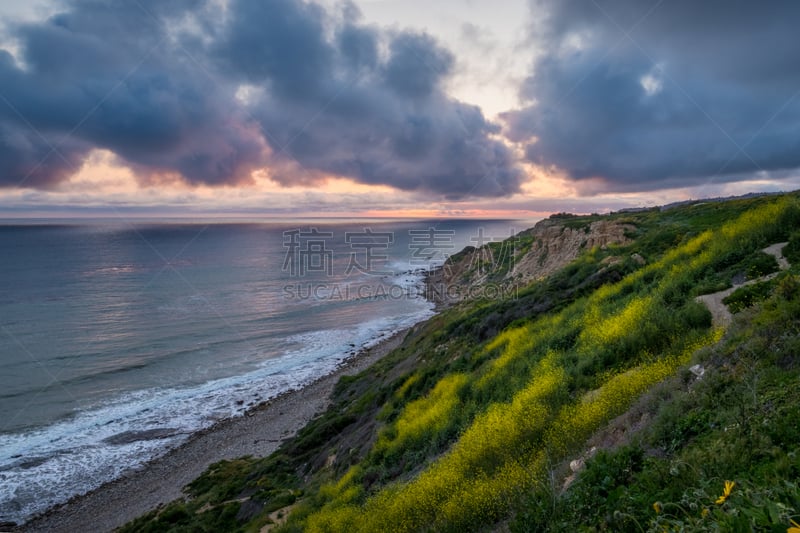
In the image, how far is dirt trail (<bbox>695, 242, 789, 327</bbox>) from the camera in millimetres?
7582

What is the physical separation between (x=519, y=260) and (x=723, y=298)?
44283mm

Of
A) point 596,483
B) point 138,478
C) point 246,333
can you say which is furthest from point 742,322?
point 246,333

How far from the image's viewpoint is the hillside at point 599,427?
3.69 metres

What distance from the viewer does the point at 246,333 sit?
44875mm

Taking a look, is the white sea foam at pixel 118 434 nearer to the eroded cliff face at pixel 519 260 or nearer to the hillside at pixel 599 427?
the hillside at pixel 599 427

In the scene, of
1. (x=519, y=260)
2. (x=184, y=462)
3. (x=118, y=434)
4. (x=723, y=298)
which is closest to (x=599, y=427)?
(x=723, y=298)

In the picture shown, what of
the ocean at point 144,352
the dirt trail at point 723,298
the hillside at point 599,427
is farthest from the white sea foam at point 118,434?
the dirt trail at point 723,298

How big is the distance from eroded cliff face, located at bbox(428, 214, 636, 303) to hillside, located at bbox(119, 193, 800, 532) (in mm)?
15875

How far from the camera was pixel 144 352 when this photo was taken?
37938 millimetres

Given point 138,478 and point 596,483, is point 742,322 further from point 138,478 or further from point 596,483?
point 138,478

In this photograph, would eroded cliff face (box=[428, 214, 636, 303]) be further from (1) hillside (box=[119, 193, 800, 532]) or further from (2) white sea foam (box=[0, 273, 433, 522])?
(2) white sea foam (box=[0, 273, 433, 522])

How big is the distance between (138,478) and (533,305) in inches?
929

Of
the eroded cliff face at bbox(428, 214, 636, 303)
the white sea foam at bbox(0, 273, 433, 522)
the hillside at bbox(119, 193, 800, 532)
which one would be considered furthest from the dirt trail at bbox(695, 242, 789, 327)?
the white sea foam at bbox(0, 273, 433, 522)

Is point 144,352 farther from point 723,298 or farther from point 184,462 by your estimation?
point 723,298
